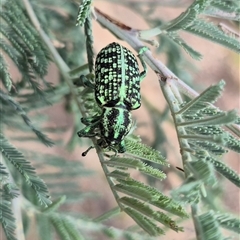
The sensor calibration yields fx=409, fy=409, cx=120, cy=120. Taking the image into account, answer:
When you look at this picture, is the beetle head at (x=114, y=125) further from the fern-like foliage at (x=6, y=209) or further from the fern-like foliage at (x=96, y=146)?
the fern-like foliage at (x=6, y=209)

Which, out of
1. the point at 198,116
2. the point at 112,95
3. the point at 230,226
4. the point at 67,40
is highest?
the point at 67,40

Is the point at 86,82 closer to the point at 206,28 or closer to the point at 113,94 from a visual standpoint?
the point at 113,94

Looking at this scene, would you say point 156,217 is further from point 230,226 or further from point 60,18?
point 60,18

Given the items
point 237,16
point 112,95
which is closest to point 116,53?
point 112,95

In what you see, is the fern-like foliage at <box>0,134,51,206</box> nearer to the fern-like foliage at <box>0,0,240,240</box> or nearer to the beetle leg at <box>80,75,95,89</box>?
the fern-like foliage at <box>0,0,240,240</box>

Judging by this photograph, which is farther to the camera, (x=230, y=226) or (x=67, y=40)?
(x=67, y=40)

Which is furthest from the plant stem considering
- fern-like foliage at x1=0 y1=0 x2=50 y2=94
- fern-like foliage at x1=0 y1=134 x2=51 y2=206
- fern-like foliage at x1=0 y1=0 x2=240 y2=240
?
fern-like foliage at x1=0 y1=0 x2=50 y2=94

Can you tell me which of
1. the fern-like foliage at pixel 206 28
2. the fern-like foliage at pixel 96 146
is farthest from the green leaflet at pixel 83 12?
the fern-like foliage at pixel 206 28

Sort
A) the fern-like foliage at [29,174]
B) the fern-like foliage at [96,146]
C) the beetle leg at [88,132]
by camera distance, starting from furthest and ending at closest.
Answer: the beetle leg at [88,132], the fern-like foliage at [29,174], the fern-like foliage at [96,146]
